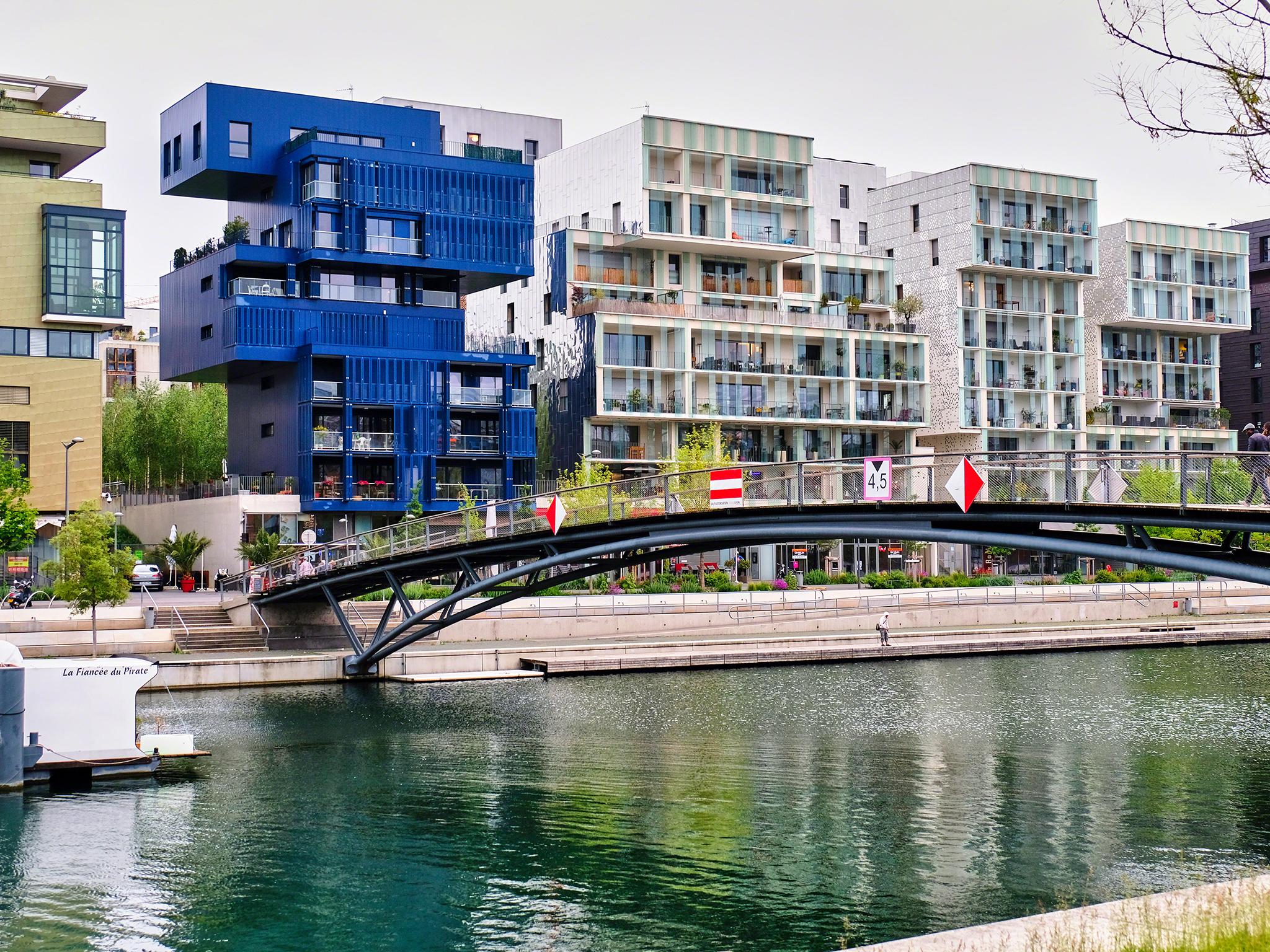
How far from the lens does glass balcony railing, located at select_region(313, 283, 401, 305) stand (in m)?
81.1

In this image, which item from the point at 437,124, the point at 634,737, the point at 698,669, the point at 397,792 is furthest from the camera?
the point at 437,124

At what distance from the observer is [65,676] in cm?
3319

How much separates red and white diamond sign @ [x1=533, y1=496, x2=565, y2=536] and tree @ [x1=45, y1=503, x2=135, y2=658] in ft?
51.2

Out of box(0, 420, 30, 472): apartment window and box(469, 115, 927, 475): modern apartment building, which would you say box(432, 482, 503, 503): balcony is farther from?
box(0, 420, 30, 472): apartment window

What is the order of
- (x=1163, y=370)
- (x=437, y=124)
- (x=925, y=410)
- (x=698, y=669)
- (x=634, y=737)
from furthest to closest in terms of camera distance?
(x=1163, y=370), (x=925, y=410), (x=437, y=124), (x=698, y=669), (x=634, y=737)

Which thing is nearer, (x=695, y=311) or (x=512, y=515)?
(x=512, y=515)

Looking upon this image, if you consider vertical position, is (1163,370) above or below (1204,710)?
above

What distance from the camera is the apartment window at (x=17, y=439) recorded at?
7200 cm

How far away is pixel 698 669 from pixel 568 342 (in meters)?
39.7

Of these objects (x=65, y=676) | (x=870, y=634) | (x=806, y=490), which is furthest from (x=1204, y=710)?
(x=65, y=676)

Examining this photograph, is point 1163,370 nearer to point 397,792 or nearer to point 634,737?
point 634,737


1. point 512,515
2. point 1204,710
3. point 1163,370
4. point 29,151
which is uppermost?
point 29,151

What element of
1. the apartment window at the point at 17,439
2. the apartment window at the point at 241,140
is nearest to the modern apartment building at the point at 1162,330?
the apartment window at the point at 241,140

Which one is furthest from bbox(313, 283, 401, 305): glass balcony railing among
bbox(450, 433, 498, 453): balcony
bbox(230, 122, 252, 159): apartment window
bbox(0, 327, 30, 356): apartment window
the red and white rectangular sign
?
the red and white rectangular sign
